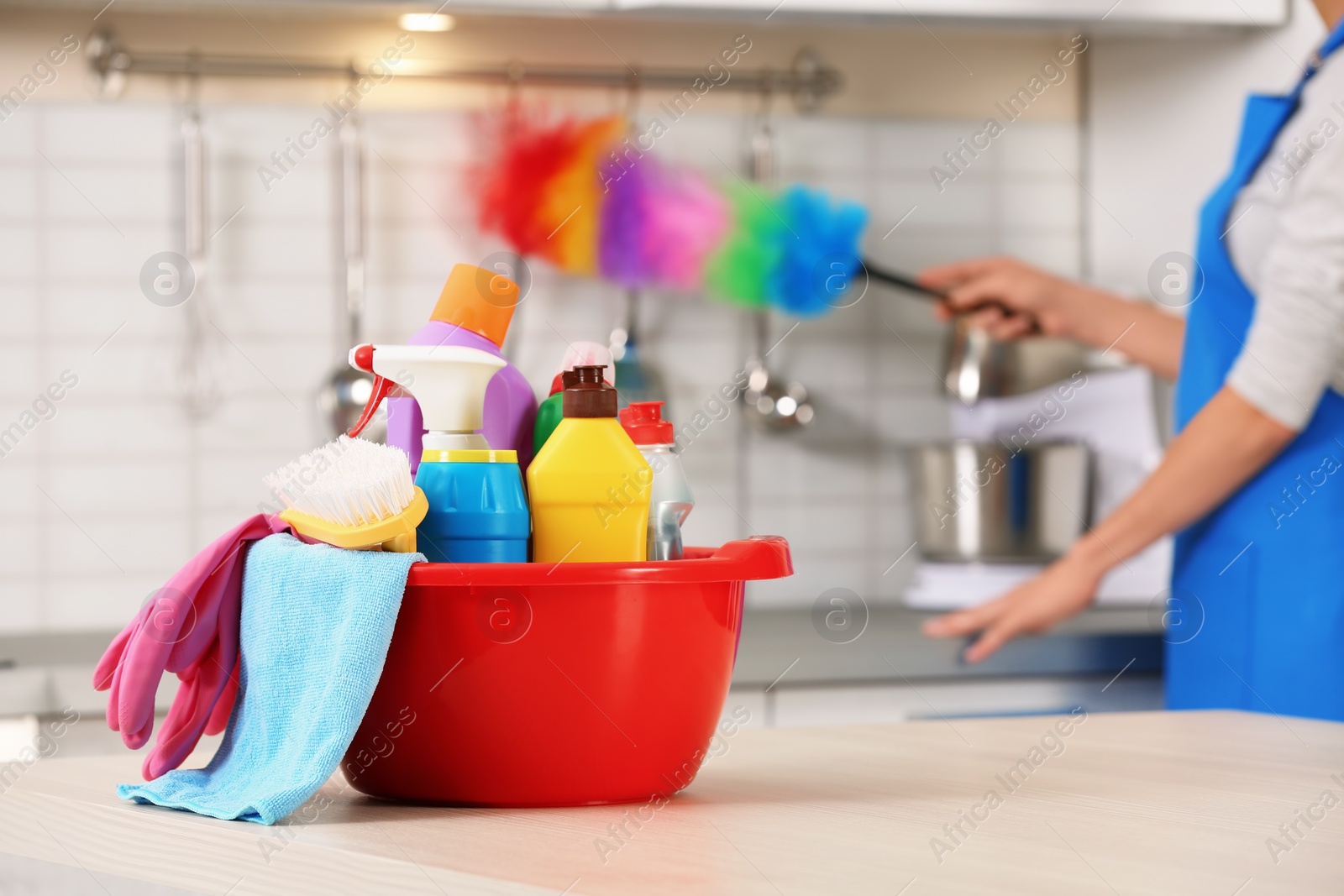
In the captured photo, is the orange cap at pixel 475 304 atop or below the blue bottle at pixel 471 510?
atop

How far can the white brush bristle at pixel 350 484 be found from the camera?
55 cm

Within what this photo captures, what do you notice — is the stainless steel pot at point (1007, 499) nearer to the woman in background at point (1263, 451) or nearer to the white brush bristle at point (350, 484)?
the woman in background at point (1263, 451)

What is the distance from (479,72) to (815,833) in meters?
1.46

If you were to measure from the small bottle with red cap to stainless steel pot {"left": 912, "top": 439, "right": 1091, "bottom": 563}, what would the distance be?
3.80ft

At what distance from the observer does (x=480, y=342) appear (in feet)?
2.03

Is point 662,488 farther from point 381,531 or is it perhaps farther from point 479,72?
point 479,72

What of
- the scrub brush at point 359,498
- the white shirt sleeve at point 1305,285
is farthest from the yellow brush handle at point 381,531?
the white shirt sleeve at point 1305,285

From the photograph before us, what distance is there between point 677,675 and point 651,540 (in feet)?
0.22

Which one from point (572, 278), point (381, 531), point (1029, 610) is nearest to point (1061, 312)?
point (1029, 610)

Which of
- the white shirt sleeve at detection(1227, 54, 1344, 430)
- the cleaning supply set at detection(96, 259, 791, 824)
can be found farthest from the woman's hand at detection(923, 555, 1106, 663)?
the cleaning supply set at detection(96, 259, 791, 824)

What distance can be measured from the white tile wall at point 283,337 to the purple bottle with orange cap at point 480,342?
1.18m

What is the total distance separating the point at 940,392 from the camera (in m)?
1.99

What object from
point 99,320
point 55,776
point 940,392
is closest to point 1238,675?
point 940,392

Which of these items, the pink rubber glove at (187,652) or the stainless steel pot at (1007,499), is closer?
the pink rubber glove at (187,652)
